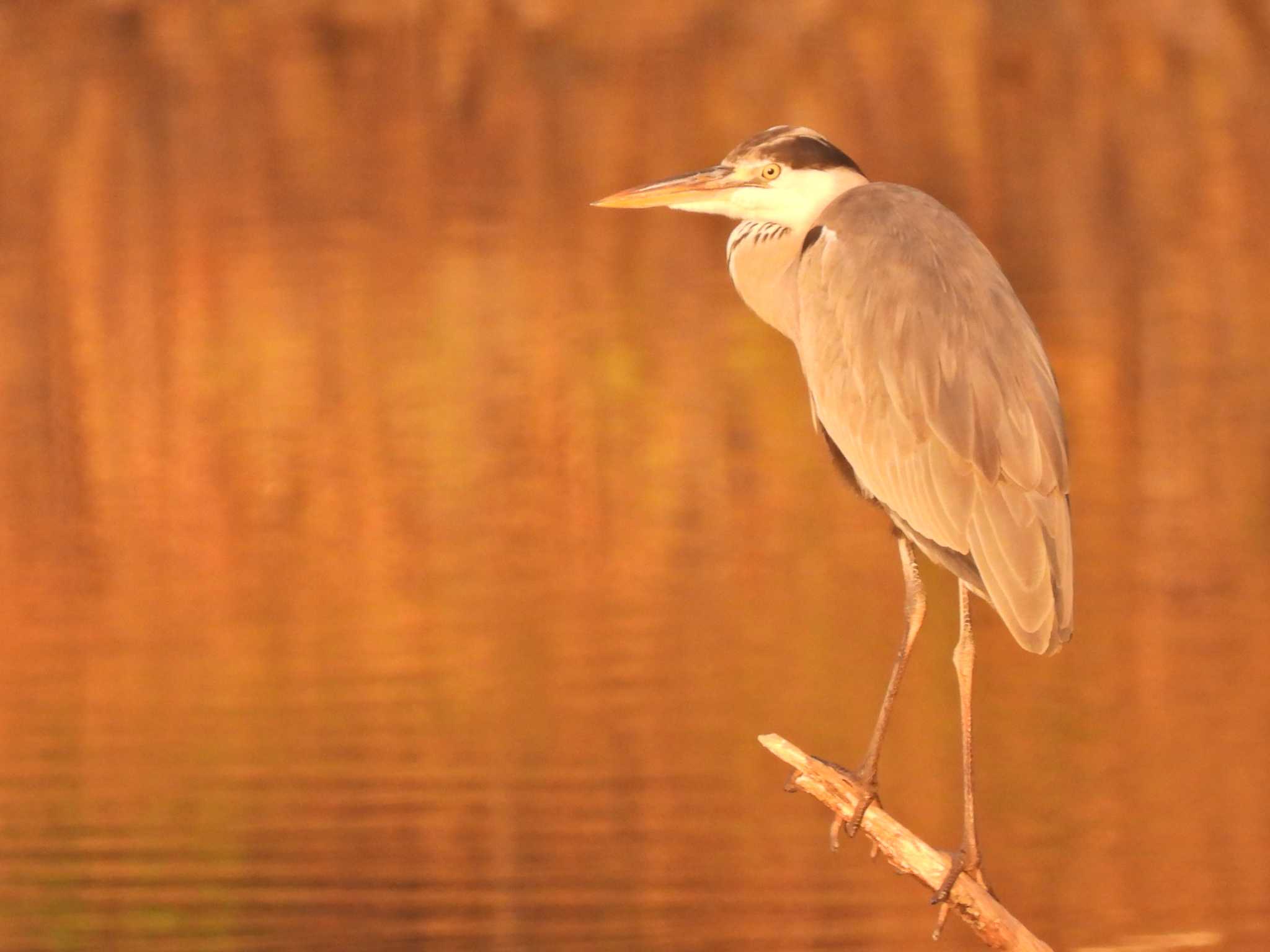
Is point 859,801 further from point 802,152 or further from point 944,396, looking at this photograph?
point 802,152

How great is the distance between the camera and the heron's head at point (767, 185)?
5.71m

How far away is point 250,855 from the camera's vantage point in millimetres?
7305

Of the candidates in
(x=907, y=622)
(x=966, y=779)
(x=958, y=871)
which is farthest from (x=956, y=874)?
(x=907, y=622)

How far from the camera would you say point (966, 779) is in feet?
17.1

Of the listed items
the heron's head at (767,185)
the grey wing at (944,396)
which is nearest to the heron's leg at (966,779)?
the grey wing at (944,396)

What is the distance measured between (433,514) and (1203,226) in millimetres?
7740

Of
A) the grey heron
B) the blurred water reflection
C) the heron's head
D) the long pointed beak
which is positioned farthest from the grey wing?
the blurred water reflection

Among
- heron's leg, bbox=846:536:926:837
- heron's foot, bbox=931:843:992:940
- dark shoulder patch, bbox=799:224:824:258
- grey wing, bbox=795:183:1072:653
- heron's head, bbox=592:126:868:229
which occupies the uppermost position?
heron's head, bbox=592:126:868:229

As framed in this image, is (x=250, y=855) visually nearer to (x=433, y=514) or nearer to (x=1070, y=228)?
(x=433, y=514)

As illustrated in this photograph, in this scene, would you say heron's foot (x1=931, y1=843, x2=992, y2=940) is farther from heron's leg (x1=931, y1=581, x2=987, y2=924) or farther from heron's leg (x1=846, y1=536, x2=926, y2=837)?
heron's leg (x1=846, y1=536, x2=926, y2=837)

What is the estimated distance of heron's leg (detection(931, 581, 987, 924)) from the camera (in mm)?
4820

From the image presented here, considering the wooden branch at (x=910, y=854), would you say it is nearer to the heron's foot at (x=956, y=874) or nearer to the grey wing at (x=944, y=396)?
the heron's foot at (x=956, y=874)

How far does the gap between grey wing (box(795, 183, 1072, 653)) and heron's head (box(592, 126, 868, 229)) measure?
0.16 m

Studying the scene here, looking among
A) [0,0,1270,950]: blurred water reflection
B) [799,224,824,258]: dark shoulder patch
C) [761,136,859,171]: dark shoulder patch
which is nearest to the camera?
[799,224,824,258]: dark shoulder patch
